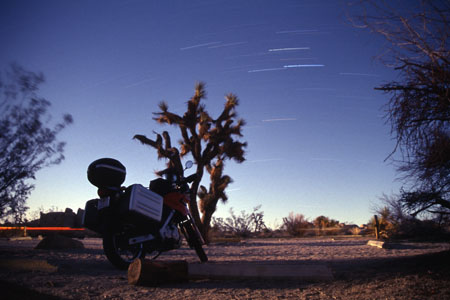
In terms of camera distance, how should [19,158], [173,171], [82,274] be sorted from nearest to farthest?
[82,274] < [173,171] < [19,158]

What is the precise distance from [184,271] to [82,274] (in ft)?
4.33

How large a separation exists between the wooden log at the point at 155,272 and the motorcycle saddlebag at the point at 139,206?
3.49 feet

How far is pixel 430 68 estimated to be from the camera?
2412 millimetres

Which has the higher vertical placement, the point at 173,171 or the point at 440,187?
the point at 173,171

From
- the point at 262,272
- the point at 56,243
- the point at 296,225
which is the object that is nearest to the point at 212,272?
the point at 262,272

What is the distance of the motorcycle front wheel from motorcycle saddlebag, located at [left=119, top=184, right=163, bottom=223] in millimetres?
353

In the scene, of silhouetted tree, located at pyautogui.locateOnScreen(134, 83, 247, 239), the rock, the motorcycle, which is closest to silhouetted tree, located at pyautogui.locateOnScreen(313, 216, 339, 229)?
silhouetted tree, located at pyautogui.locateOnScreen(134, 83, 247, 239)

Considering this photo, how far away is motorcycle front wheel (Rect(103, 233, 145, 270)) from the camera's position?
4031 mm

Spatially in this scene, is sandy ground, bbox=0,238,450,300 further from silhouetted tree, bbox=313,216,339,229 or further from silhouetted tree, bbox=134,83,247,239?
silhouetted tree, bbox=313,216,339,229

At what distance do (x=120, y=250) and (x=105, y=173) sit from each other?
1.12m

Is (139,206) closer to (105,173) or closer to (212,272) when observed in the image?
(105,173)

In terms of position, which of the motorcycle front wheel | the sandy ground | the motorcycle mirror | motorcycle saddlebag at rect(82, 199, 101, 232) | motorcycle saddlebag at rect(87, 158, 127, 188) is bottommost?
the sandy ground

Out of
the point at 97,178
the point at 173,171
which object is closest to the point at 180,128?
the point at 173,171

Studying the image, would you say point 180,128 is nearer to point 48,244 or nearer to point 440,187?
point 48,244
